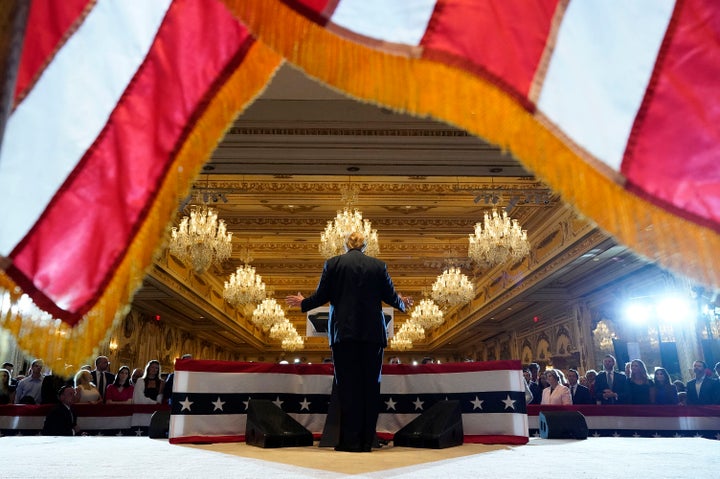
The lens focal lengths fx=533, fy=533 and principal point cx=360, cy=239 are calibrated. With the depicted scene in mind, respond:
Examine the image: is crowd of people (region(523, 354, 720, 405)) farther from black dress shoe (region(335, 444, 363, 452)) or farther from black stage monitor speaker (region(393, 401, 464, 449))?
black dress shoe (region(335, 444, 363, 452))

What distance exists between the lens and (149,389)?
7195mm

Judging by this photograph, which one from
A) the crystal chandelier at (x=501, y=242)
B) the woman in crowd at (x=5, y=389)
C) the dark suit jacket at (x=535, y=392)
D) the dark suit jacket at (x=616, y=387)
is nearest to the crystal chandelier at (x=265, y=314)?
the crystal chandelier at (x=501, y=242)

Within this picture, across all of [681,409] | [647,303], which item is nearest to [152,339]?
[647,303]

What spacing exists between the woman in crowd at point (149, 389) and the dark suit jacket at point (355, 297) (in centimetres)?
488

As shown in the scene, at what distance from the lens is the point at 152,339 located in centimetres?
1775

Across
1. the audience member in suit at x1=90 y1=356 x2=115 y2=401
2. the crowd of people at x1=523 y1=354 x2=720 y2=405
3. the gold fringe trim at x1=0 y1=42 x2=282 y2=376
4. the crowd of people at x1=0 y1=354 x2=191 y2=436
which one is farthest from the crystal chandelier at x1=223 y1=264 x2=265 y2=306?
the gold fringe trim at x1=0 y1=42 x2=282 y2=376

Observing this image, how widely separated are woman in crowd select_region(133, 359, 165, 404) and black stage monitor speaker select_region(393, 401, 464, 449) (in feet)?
15.7

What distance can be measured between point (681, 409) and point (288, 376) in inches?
169

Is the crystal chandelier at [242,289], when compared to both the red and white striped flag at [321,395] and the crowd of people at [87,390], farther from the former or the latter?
the red and white striped flag at [321,395]

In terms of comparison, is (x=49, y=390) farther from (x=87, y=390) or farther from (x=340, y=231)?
(x=340, y=231)

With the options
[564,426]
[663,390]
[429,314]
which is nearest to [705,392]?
[663,390]

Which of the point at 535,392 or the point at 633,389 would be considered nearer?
the point at 633,389

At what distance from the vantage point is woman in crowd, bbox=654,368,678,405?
Answer: 23.6 feet

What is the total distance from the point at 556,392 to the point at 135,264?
6.63m
